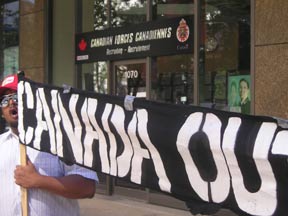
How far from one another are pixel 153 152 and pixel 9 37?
9.90 m

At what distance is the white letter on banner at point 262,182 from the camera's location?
2119 mm

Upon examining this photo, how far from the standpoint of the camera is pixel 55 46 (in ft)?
34.6

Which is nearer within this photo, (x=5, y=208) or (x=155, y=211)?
(x=5, y=208)

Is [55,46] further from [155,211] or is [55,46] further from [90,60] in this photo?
[155,211]

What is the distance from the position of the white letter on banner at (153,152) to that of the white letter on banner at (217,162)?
0.92 ft

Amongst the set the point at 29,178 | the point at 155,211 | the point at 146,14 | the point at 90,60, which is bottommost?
the point at 155,211

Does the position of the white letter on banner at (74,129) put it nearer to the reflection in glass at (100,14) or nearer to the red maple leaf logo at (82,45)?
→ the reflection in glass at (100,14)

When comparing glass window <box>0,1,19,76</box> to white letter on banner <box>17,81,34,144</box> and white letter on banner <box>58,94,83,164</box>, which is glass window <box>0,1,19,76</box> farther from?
white letter on banner <box>58,94,83,164</box>

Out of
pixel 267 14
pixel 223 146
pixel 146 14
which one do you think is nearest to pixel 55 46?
pixel 146 14

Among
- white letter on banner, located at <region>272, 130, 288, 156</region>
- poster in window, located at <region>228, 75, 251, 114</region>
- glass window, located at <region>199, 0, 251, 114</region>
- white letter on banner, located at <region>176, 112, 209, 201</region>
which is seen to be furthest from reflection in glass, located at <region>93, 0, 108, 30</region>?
white letter on banner, located at <region>272, 130, 288, 156</region>

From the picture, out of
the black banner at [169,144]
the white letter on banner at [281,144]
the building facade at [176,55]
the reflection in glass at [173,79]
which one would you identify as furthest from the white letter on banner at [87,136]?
the reflection in glass at [173,79]

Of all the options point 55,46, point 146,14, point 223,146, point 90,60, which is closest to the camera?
point 223,146

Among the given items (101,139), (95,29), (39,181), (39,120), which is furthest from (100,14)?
(39,181)

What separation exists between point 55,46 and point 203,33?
12.1 feet
